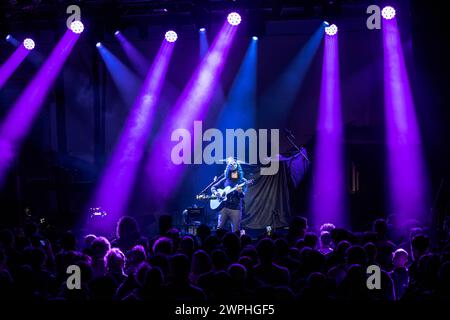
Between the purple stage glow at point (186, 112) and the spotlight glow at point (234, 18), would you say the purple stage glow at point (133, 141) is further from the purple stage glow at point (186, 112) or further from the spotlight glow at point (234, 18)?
the spotlight glow at point (234, 18)

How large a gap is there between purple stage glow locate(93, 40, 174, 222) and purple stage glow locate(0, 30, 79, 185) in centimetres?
234

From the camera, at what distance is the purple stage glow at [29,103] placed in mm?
12773

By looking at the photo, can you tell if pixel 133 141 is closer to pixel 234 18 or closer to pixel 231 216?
pixel 231 216

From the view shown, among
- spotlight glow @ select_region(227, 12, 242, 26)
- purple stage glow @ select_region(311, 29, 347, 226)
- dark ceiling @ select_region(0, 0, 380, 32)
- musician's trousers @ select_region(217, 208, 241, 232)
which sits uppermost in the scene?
dark ceiling @ select_region(0, 0, 380, 32)

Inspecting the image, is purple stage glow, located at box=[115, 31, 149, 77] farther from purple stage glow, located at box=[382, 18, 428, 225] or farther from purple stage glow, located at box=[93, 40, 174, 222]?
purple stage glow, located at box=[382, 18, 428, 225]

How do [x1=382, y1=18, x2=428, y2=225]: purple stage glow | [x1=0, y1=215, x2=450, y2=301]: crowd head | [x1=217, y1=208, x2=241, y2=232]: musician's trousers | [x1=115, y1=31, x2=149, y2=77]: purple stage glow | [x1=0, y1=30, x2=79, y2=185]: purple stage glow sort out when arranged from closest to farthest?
1. [x1=0, y1=215, x2=450, y2=301]: crowd head
2. [x1=217, y1=208, x2=241, y2=232]: musician's trousers
3. [x1=382, y1=18, x2=428, y2=225]: purple stage glow
4. [x1=0, y1=30, x2=79, y2=185]: purple stage glow
5. [x1=115, y1=31, x2=149, y2=77]: purple stage glow

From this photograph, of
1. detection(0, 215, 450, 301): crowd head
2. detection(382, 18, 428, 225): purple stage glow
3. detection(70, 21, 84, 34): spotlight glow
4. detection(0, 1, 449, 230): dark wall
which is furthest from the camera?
detection(0, 1, 449, 230): dark wall

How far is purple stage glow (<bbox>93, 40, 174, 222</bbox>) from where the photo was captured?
1280cm

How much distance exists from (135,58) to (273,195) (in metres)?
5.58

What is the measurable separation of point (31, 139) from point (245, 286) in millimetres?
11220

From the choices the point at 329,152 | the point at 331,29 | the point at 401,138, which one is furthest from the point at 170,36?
the point at 401,138

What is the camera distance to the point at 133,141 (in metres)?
13.2

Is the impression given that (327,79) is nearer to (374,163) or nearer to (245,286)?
(374,163)

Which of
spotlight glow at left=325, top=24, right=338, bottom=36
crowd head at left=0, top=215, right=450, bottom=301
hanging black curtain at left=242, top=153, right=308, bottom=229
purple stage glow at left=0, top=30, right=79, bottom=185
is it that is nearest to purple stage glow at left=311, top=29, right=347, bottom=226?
hanging black curtain at left=242, top=153, right=308, bottom=229
